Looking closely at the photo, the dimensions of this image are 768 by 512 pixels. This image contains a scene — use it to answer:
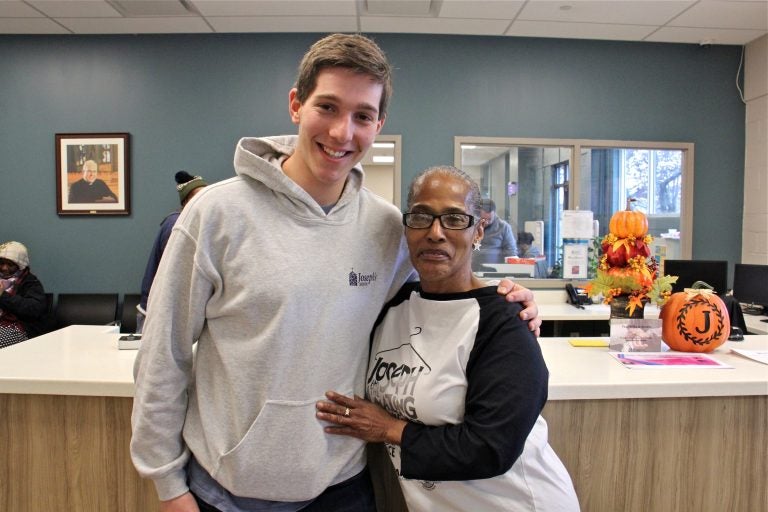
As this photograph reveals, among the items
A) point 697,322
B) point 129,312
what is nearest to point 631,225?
point 697,322

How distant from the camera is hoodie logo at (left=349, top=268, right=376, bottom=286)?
1.07 m

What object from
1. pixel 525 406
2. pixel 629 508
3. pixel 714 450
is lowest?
pixel 629 508

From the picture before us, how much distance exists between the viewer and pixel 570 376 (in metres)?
1.48

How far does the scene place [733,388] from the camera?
1.46 m

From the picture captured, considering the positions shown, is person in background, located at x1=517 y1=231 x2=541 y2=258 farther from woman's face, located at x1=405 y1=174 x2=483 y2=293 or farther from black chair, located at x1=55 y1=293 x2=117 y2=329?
woman's face, located at x1=405 y1=174 x2=483 y2=293

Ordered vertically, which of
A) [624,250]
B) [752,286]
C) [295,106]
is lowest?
[752,286]

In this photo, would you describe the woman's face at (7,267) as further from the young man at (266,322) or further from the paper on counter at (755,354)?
the paper on counter at (755,354)

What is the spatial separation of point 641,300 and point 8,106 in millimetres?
5177

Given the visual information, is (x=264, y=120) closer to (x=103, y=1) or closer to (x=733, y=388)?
(x=103, y=1)

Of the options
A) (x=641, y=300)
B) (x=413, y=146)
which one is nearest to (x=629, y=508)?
(x=641, y=300)

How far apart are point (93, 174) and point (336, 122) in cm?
420

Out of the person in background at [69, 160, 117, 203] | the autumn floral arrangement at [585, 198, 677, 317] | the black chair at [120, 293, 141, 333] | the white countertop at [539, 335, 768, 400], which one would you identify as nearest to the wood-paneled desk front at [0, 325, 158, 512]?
the white countertop at [539, 335, 768, 400]

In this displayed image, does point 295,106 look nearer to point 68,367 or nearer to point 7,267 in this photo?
point 68,367

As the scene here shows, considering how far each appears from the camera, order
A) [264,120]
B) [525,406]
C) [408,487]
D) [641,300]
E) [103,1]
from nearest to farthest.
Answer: [525,406], [408,487], [641,300], [103,1], [264,120]
